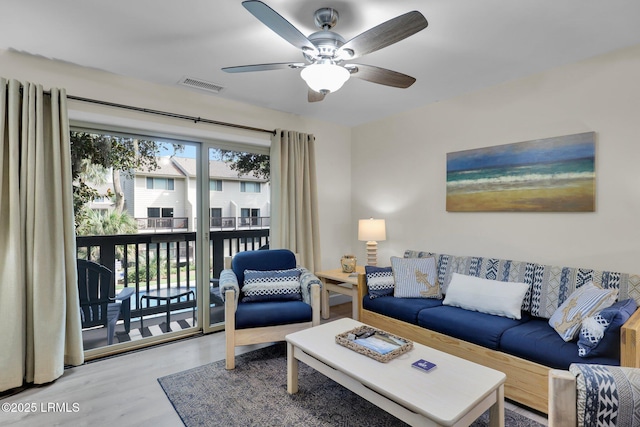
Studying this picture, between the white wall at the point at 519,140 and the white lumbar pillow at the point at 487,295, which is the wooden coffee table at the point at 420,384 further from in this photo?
the white wall at the point at 519,140

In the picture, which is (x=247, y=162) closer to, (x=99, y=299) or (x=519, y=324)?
(x=99, y=299)

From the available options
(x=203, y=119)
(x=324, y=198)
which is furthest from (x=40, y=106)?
(x=324, y=198)

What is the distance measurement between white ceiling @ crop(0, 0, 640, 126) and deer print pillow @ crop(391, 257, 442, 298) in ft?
5.48

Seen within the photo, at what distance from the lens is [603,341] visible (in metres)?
1.83

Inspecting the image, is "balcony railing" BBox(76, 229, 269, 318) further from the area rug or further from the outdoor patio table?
the area rug

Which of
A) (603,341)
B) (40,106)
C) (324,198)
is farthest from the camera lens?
(324,198)

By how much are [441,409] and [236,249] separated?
2860 mm

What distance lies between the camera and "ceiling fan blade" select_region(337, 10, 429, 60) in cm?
150

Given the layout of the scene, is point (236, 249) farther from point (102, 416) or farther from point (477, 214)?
point (477, 214)

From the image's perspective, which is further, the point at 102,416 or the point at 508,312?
the point at 508,312

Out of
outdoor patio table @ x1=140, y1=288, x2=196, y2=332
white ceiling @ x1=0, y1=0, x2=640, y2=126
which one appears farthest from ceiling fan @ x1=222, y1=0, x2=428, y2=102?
outdoor patio table @ x1=140, y1=288, x2=196, y2=332

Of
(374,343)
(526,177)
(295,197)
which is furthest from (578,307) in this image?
(295,197)

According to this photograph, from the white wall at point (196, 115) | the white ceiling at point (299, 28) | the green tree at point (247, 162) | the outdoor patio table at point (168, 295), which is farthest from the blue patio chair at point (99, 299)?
the white ceiling at point (299, 28)

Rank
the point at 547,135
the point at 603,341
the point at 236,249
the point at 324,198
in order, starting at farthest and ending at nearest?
the point at 324,198 → the point at 236,249 → the point at 547,135 → the point at 603,341
